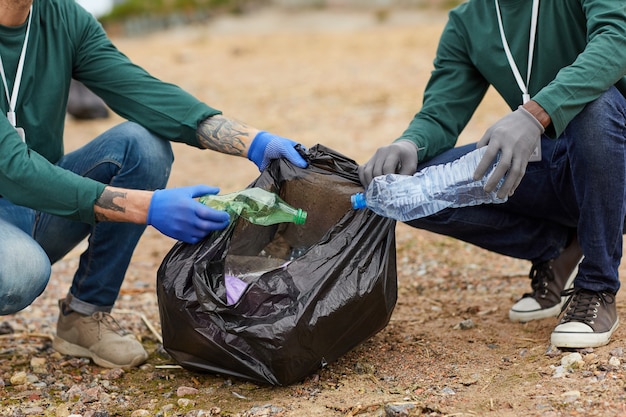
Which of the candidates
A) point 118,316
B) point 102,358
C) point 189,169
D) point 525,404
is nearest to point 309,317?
point 525,404

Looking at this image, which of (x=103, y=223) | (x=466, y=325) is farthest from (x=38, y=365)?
(x=466, y=325)

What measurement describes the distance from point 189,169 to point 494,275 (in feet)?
9.77

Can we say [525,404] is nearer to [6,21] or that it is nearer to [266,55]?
[6,21]

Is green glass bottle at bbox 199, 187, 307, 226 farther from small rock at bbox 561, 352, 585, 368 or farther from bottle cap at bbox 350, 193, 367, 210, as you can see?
small rock at bbox 561, 352, 585, 368

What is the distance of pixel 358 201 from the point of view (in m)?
2.34

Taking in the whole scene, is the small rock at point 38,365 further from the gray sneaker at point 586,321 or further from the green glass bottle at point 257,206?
the gray sneaker at point 586,321

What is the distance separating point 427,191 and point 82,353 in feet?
4.14

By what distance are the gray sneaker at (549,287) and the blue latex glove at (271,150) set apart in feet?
3.08

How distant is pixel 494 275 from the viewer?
339 cm

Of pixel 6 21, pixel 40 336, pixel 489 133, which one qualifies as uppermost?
pixel 6 21

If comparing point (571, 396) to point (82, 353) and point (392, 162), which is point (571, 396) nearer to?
point (392, 162)

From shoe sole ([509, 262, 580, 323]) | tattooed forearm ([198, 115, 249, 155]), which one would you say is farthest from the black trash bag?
shoe sole ([509, 262, 580, 323])

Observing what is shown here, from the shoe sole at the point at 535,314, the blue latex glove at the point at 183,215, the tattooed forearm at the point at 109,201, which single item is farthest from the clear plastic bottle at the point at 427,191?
the tattooed forearm at the point at 109,201

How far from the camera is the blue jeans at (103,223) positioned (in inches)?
103
